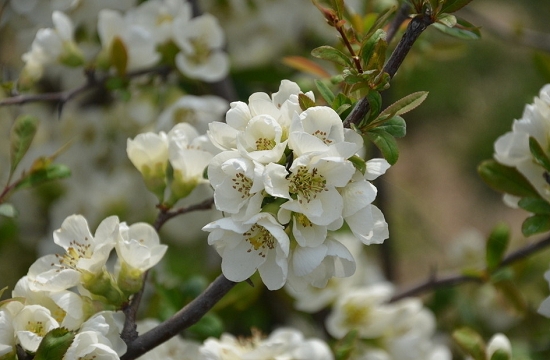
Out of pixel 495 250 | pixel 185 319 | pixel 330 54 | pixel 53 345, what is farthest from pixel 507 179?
pixel 53 345

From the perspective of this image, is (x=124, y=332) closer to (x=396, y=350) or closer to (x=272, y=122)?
(x=272, y=122)

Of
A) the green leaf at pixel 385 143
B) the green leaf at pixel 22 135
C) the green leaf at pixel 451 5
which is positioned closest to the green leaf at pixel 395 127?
the green leaf at pixel 385 143

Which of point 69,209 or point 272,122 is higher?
point 272,122

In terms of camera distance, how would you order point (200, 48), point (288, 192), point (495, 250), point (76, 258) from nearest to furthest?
point (288, 192), point (76, 258), point (495, 250), point (200, 48)

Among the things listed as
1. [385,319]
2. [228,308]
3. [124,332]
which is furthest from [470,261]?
[124,332]

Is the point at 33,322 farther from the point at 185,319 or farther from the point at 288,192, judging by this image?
the point at 288,192

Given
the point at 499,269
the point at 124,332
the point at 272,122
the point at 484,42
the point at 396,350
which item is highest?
the point at 272,122
